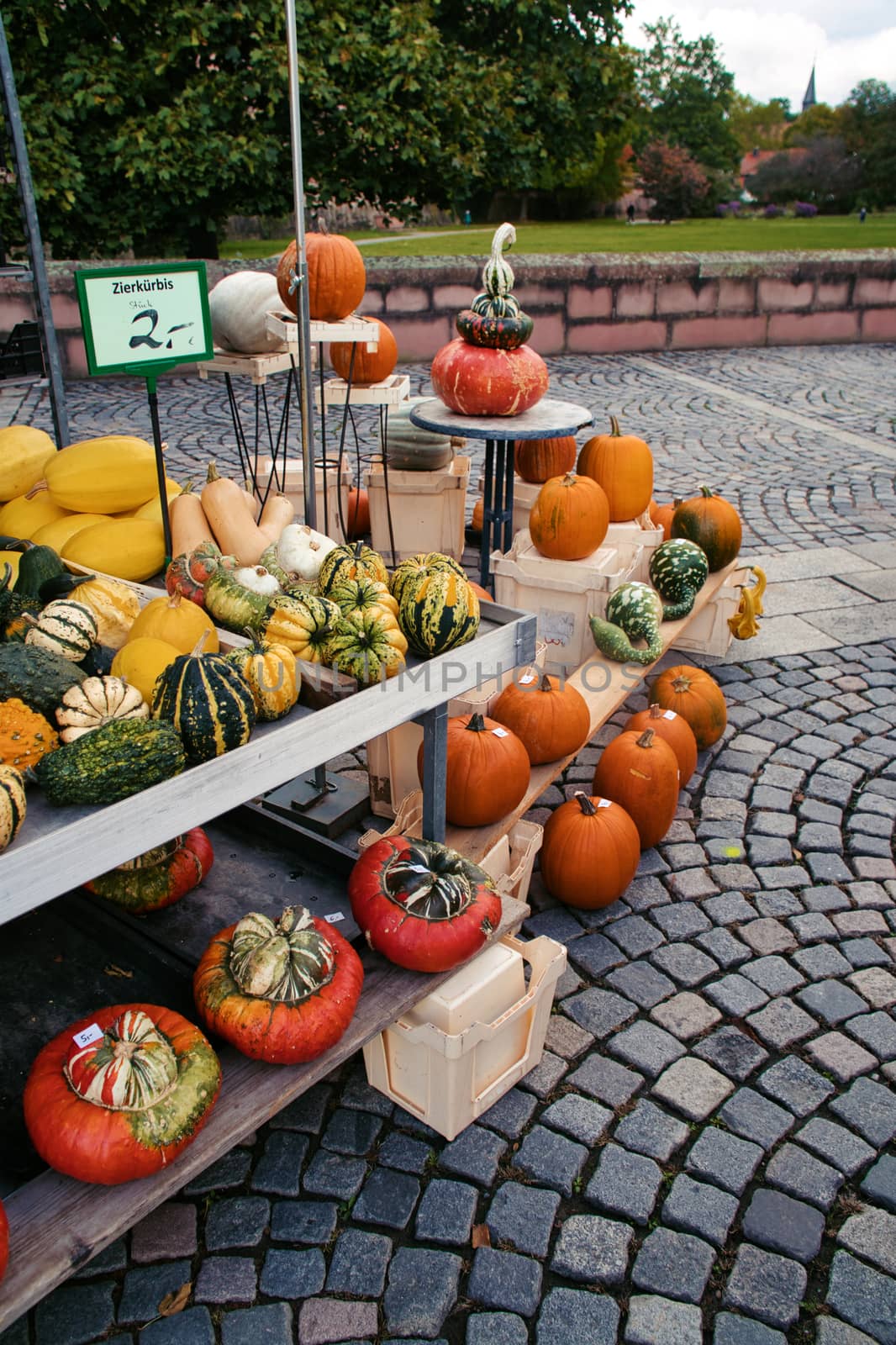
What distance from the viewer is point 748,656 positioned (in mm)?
5230

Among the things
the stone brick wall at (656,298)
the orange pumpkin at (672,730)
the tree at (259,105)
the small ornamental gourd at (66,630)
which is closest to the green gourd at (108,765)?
the small ornamental gourd at (66,630)

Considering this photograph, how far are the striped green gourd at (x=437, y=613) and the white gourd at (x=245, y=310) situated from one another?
238cm

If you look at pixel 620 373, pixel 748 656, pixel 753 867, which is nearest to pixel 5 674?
pixel 753 867

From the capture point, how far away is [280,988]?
7.29 ft

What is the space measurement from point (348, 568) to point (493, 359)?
2.33m

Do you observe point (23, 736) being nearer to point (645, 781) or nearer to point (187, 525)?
point (187, 525)

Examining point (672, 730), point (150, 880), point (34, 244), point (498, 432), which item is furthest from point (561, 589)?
point (34, 244)

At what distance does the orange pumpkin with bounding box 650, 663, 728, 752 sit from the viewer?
421 cm

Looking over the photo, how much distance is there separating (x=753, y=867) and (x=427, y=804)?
4.93 feet

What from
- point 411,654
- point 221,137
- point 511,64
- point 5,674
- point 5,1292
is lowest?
point 5,1292

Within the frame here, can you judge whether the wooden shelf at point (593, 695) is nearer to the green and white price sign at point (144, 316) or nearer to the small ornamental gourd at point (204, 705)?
the small ornamental gourd at point (204, 705)

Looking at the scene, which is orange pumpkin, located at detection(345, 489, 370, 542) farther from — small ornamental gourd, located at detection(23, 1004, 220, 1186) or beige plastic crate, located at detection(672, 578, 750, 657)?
small ornamental gourd, located at detection(23, 1004, 220, 1186)

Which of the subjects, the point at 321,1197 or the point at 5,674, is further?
the point at 321,1197

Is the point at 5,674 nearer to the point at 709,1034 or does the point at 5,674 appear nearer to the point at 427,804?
the point at 427,804
